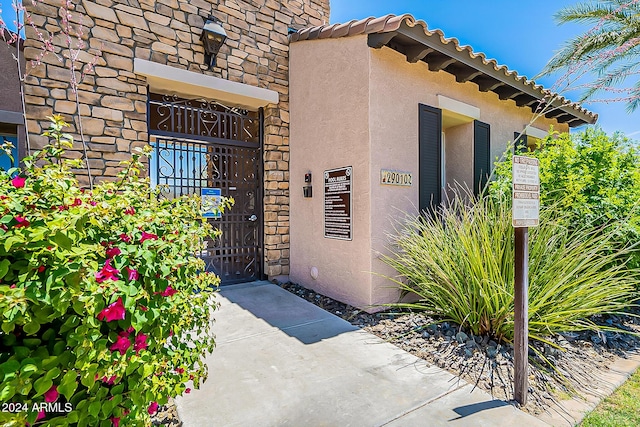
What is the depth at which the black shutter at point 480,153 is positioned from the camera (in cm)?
617

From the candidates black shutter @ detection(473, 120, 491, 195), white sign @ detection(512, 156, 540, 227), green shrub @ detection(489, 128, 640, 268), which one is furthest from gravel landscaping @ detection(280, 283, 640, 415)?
black shutter @ detection(473, 120, 491, 195)

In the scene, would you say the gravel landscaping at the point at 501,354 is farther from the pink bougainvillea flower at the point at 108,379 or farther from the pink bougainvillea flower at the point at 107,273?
the pink bougainvillea flower at the point at 107,273

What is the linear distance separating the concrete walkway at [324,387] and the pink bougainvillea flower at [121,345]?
120cm

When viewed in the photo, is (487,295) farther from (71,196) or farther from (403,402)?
(71,196)

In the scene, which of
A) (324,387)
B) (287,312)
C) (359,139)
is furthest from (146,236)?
(359,139)

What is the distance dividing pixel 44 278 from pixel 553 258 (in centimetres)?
450

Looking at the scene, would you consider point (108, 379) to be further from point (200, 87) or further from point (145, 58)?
point (145, 58)

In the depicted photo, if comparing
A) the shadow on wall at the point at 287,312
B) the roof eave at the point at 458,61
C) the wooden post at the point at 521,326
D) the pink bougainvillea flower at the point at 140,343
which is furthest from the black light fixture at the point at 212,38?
the wooden post at the point at 521,326

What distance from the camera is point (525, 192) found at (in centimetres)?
264

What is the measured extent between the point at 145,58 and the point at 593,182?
685 centimetres

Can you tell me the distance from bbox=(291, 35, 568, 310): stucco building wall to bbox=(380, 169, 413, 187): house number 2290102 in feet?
0.27

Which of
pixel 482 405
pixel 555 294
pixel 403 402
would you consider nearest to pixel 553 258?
pixel 555 294

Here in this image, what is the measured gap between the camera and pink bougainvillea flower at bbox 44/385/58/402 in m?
1.36

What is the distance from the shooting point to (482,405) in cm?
256
